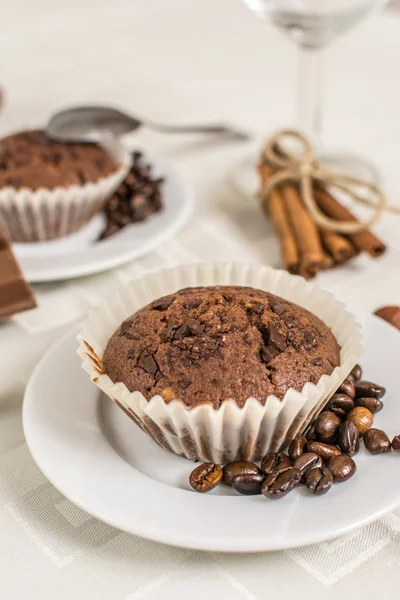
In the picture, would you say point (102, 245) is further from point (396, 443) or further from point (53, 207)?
point (396, 443)

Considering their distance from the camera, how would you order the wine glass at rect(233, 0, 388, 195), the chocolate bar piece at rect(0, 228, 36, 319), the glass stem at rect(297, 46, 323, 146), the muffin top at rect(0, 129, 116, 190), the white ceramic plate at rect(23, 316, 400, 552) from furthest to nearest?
the glass stem at rect(297, 46, 323, 146) < the wine glass at rect(233, 0, 388, 195) < the muffin top at rect(0, 129, 116, 190) < the chocolate bar piece at rect(0, 228, 36, 319) < the white ceramic plate at rect(23, 316, 400, 552)

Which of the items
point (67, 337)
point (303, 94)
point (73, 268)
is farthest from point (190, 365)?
point (303, 94)

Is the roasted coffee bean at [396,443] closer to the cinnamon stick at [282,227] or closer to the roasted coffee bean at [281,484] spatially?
the roasted coffee bean at [281,484]

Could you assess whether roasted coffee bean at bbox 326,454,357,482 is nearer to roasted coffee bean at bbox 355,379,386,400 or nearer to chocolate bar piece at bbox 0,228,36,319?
roasted coffee bean at bbox 355,379,386,400

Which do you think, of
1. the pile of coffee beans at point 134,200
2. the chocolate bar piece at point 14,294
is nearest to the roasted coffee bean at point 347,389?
the chocolate bar piece at point 14,294

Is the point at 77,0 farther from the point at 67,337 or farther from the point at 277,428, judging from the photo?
the point at 277,428

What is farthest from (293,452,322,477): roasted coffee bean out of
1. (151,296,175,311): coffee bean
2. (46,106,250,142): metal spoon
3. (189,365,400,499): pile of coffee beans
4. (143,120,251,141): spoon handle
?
(143,120,251,141): spoon handle

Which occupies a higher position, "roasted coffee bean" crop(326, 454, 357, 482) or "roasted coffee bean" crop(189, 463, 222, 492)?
"roasted coffee bean" crop(326, 454, 357, 482)
